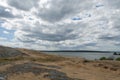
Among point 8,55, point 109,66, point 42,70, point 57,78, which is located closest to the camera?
point 57,78

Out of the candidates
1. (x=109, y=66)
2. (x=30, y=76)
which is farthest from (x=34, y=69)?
(x=109, y=66)

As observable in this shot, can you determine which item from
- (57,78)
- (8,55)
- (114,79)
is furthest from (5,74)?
(8,55)

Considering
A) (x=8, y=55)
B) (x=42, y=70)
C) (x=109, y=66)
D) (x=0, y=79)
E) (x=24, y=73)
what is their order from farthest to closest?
(x=8, y=55)
(x=109, y=66)
(x=42, y=70)
(x=24, y=73)
(x=0, y=79)

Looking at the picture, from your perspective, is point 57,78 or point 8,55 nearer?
point 57,78

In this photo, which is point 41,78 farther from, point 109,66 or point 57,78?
point 109,66

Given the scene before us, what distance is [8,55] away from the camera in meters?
27.2

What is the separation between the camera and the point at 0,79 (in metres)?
13.9

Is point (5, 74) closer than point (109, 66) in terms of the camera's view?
Yes

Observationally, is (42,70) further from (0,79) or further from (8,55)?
(8,55)

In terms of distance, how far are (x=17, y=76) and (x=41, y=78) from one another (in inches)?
69.7

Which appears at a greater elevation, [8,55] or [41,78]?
[8,55]

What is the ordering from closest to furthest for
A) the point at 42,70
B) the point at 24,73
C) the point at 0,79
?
the point at 0,79, the point at 24,73, the point at 42,70

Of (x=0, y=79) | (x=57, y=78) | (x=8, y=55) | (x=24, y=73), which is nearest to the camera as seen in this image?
(x=0, y=79)

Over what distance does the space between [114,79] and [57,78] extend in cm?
464
